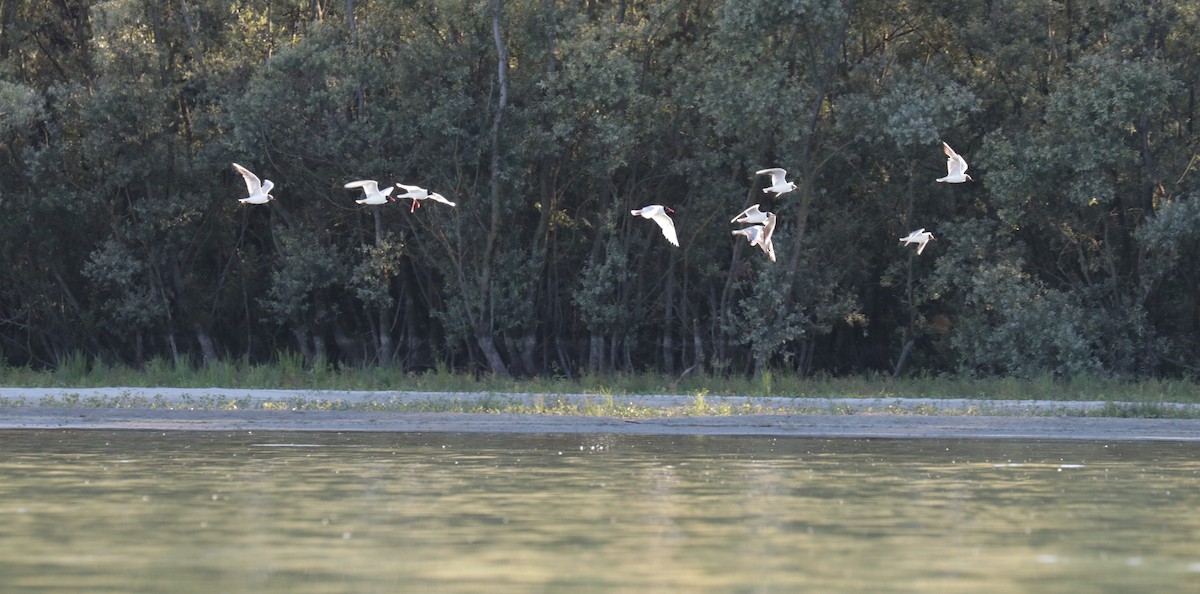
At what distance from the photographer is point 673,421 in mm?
22281

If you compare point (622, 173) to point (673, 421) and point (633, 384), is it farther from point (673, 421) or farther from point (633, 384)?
point (673, 421)

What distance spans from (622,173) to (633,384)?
25.9 ft

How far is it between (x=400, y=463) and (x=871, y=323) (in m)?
22.9

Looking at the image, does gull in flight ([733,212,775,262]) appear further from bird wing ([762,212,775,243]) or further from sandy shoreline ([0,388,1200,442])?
sandy shoreline ([0,388,1200,442])

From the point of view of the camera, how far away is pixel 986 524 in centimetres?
1196

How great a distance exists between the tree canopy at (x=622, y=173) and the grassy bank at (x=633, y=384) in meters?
2.82

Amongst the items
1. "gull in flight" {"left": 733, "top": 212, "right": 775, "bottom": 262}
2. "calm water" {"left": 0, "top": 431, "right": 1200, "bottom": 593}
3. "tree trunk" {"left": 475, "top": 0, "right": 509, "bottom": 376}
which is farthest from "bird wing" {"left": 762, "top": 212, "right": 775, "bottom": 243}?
"tree trunk" {"left": 475, "top": 0, "right": 509, "bottom": 376}

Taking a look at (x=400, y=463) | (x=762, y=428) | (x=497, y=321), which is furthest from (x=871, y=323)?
(x=400, y=463)

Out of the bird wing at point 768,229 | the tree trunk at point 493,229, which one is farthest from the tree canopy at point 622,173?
the bird wing at point 768,229

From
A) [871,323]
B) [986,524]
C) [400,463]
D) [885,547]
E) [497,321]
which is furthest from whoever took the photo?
[871,323]

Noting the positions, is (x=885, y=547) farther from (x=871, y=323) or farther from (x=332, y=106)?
(x=871, y=323)

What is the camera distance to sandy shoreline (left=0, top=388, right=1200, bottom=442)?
21.7 metres

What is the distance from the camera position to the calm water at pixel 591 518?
9500 millimetres

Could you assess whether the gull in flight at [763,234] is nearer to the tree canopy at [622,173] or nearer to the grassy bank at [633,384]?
the grassy bank at [633,384]
